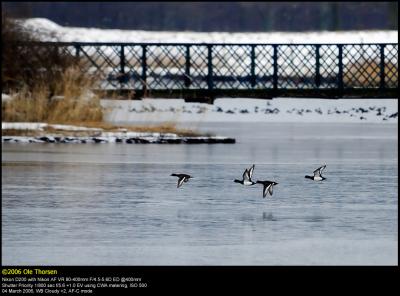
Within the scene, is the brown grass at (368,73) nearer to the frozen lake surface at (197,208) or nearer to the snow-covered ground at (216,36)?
the snow-covered ground at (216,36)

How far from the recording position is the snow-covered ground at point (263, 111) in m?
46.2

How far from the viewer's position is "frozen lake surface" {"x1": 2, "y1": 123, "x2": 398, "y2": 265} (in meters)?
14.1

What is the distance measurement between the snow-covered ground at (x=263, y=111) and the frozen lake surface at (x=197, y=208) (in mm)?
16475

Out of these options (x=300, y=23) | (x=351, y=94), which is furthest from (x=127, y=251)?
(x=300, y=23)

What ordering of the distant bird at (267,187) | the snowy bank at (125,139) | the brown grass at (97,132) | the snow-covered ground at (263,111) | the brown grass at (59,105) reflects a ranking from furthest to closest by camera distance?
the snow-covered ground at (263,111) < the brown grass at (59,105) < the brown grass at (97,132) < the snowy bank at (125,139) < the distant bird at (267,187)

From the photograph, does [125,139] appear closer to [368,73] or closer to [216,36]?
[368,73]

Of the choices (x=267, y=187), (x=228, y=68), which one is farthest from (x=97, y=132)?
(x=228, y=68)

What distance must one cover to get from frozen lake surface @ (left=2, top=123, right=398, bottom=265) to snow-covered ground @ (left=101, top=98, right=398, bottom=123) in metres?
16.5

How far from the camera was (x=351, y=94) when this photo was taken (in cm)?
4478

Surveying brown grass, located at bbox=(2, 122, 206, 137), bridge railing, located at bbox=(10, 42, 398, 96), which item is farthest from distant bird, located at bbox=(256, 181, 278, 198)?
bridge railing, located at bbox=(10, 42, 398, 96)

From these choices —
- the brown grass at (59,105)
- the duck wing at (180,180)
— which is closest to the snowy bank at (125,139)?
the brown grass at (59,105)

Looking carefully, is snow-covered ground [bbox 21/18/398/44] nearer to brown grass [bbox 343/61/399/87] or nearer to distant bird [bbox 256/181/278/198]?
brown grass [bbox 343/61/399/87]
